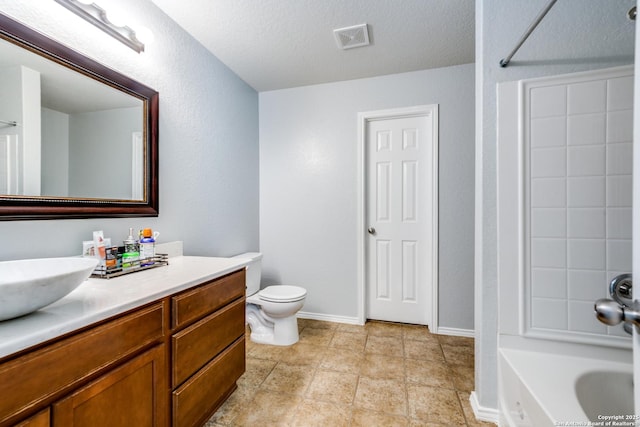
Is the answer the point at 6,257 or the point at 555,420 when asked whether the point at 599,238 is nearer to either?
the point at 555,420

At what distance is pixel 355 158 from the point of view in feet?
8.84

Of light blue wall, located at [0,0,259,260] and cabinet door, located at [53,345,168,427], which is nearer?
cabinet door, located at [53,345,168,427]

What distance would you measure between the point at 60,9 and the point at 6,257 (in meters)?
1.10

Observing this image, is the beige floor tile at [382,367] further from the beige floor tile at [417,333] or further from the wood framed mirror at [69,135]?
the wood framed mirror at [69,135]

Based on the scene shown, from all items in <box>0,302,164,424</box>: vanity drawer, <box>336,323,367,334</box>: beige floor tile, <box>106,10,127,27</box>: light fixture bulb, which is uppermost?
<box>106,10,127,27</box>: light fixture bulb

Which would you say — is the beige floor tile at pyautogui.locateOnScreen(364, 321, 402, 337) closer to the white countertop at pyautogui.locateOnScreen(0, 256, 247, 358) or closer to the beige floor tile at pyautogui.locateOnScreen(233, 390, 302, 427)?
the beige floor tile at pyautogui.locateOnScreen(233, 390, 302, 427)

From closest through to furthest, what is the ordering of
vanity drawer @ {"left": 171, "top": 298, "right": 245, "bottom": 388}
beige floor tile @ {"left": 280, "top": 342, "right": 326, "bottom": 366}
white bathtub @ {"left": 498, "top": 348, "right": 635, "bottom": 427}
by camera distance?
white bathtub @ {"left": 498, "top": 348, "right": 635, "bottom": 427}
vanity drawer @ {"left": 171, "top": 298, "right": 245, "bottom": 388}
beige floor tile @ {"left": 280, "top": 342, "right": 326, "bottom": 366}

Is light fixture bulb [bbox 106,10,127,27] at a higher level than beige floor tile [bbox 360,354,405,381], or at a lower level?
higher

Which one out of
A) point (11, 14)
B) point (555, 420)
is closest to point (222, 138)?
point (11, 14)

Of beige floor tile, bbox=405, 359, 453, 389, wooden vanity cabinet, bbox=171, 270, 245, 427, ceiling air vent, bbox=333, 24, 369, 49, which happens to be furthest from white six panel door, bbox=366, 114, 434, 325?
wooden vanity cabinet, bbox=171, 270, 245, 427

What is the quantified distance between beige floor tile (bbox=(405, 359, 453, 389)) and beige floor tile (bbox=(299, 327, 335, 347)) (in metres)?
0.67

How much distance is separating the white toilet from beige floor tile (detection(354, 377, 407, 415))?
2.28ft

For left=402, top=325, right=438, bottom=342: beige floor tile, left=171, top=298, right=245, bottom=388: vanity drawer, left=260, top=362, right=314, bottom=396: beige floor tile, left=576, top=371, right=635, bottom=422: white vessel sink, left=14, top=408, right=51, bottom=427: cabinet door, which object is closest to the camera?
left=14, top=408, right=51, bottom=427: cabinet door

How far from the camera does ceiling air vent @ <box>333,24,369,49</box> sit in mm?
1958
